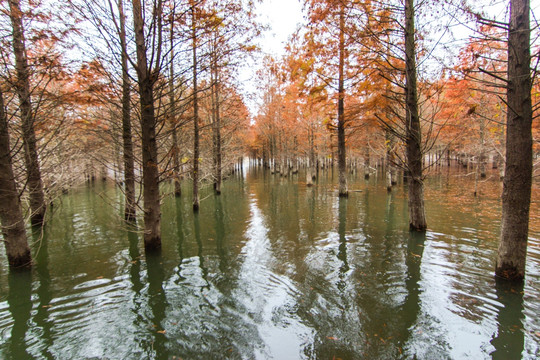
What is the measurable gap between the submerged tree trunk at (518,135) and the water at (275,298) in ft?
4.11

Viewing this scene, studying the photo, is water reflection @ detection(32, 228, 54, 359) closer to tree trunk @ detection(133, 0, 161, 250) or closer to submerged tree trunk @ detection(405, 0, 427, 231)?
tree trunk @ detection(133, 0, 161, 250)

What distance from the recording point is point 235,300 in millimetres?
4422

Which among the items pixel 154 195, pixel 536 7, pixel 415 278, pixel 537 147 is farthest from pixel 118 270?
pixel 537 147

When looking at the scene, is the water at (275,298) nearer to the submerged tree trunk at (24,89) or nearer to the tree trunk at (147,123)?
the tree trunk at (147,123)

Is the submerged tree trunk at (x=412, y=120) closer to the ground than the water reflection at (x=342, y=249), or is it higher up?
higher up

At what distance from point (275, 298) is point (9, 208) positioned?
5.68 metres

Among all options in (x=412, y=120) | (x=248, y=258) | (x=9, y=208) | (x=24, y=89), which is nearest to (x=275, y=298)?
(x=248, y=258)

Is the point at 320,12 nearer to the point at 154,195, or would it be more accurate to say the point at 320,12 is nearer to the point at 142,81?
the point at 142,81

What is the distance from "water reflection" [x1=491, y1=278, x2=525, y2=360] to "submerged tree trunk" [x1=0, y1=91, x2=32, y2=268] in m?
8.43

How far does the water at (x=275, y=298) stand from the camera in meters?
3.27

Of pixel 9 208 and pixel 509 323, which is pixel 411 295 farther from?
pixel 9 208

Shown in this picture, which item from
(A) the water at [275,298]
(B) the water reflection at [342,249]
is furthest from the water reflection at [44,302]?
(B) the water reflection at [342,249]

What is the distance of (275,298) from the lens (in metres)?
4.44

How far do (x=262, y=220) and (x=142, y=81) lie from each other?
6766 mm
